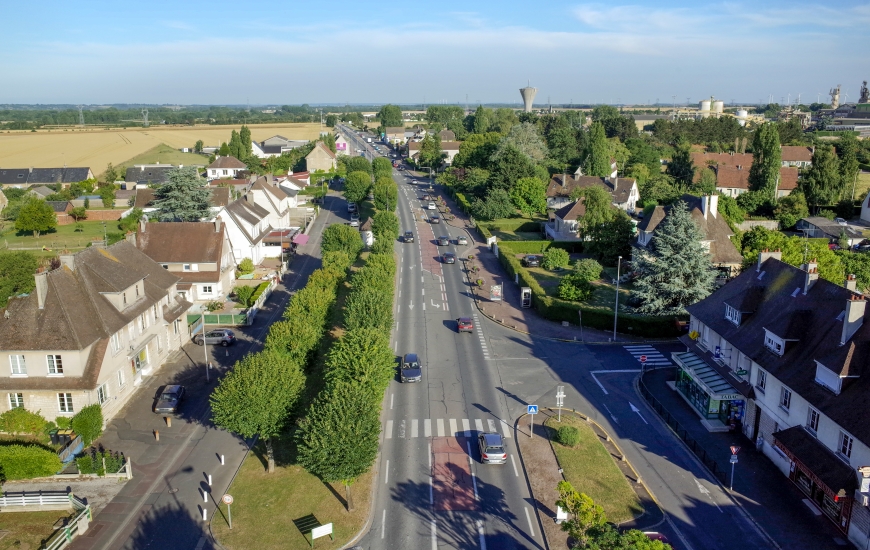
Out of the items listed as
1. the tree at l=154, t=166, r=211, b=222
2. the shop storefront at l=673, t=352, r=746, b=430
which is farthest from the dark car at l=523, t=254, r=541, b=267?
the tree at l=154, t=166, r=211, b=222

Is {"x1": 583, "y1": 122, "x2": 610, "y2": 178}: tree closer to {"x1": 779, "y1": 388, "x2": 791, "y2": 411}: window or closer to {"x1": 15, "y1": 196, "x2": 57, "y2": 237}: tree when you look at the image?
{"x1": 15, "y1": 196, "x2": 57, "y2": 237}: tree

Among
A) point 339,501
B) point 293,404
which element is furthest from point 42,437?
point 339,501

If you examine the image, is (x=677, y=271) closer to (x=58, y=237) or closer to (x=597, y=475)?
(x=597, y=475)

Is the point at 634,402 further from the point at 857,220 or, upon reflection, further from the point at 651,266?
the point at 857,220

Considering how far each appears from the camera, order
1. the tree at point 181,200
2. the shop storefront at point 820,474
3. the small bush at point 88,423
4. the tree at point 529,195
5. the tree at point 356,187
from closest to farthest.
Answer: the shop storefront at point 820,474, the small bush at point 88,423, the tree at point 181,200, the tree at point 529,195, the tree at point 356,187

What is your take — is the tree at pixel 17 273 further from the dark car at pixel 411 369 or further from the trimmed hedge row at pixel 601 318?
the trimmed hedge row at pixel 601 318

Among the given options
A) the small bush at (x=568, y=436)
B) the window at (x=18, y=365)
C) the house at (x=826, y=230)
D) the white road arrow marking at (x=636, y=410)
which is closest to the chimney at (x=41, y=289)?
the window at (x=18, y=365)

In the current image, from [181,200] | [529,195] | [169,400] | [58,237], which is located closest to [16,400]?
[169,400]
